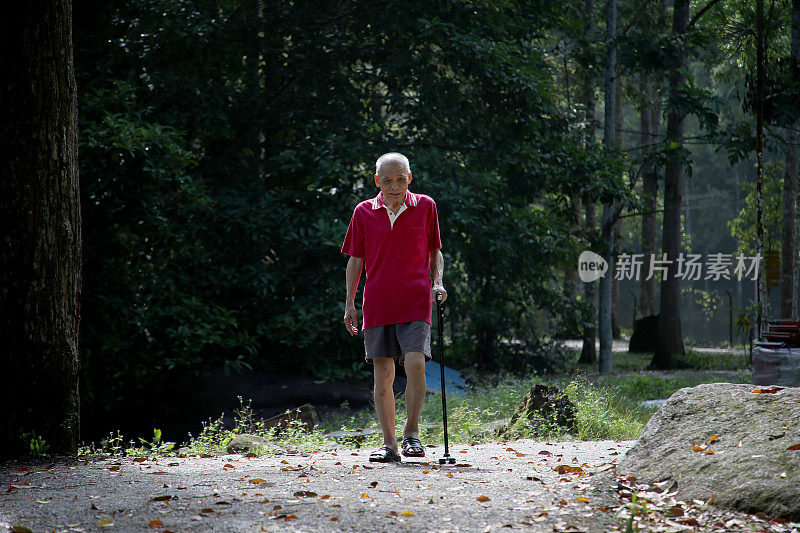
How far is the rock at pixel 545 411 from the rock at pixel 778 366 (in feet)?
15.6

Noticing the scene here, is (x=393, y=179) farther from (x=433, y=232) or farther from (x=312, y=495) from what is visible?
(x=312, y=495)

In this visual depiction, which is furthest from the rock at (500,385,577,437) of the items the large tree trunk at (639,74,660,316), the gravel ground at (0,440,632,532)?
the large tree trunk at (639,74,660,316)

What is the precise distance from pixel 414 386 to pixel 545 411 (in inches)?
114

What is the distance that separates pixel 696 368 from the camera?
16922 millimetres

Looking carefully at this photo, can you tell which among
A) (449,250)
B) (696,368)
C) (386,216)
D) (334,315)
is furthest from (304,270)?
(696,368)

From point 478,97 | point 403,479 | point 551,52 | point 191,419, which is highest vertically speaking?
point 551,52

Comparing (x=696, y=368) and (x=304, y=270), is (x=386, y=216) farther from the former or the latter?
(x=696, y=368)

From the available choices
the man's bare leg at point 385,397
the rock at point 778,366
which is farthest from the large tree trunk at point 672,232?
the man's bare leg at point 385,397

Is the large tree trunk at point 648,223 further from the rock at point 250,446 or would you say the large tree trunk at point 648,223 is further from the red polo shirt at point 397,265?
the red polo shirt at point 397,265

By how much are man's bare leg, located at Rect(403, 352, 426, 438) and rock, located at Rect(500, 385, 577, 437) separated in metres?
2.40

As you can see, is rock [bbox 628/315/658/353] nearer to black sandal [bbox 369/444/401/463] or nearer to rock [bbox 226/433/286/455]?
rock [bbox 226/433/286/455]

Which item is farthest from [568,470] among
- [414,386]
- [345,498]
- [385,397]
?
[345,498]

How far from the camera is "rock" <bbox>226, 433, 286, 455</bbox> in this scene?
6719 mm

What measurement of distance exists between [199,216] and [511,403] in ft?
18.0
